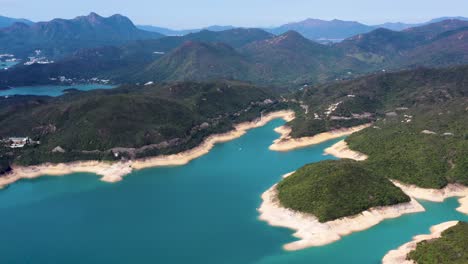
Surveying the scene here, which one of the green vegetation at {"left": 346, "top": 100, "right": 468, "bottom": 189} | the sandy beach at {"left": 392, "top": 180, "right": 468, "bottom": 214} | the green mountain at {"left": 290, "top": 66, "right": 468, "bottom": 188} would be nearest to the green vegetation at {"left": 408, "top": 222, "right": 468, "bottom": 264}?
the sandy beach at {"left": 392, "top": 180, "right": 468, "bottom": 214}

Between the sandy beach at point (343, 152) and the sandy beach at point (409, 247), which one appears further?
the sandy beach at point (343, 152)

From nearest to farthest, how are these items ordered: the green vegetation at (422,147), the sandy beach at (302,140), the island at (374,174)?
the island at (374,174) < the green vegetation at (422,147) < the sandy beach at (302,140)

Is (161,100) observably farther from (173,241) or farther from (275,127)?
(173,241)

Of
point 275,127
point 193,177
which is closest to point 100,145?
point 193,177

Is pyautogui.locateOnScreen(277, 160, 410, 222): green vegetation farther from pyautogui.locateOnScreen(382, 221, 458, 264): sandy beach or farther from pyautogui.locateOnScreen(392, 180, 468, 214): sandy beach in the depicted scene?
pyautogui.locateOnScreen(382, 221, 458, 264): sandy beach

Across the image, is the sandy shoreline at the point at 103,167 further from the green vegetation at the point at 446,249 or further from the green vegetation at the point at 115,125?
the green vegetation at the point at 446,249

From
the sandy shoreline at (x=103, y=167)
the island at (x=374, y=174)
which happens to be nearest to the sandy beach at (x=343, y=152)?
the island at (x=374, y=174)
